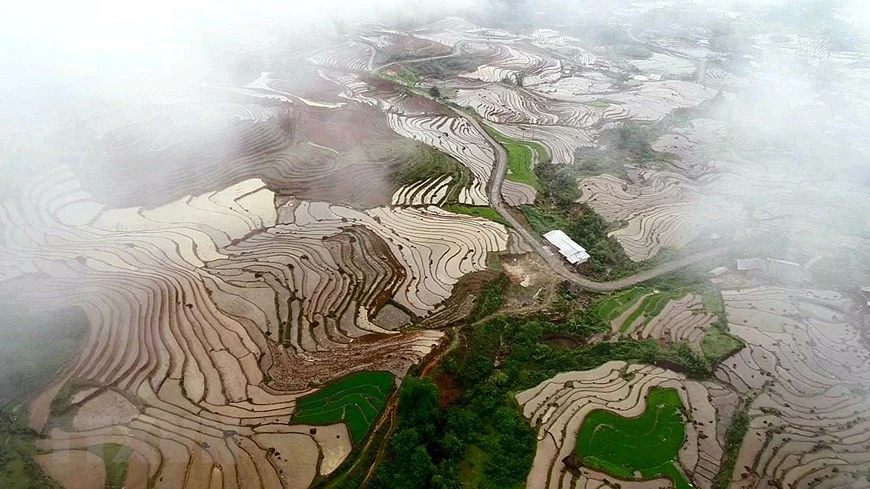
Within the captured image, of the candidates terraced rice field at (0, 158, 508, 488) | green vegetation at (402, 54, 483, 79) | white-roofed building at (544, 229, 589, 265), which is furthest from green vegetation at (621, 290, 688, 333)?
green vegetation at (402, 54, 483, 79)

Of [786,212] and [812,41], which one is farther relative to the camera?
[812,41]

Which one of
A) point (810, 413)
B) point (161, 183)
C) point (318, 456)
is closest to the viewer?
point (318, 456)

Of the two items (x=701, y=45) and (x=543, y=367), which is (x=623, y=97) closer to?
(x=701, y=45)

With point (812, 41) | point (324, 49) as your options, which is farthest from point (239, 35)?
point (812, 41)

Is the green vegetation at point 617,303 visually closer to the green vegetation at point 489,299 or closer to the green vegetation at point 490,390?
the green vegetation at point 490,390

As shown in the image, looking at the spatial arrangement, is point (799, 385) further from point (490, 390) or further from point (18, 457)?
point (18, 457)

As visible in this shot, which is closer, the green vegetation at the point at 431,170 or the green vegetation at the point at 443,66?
the green vegetation at the point at 431,170

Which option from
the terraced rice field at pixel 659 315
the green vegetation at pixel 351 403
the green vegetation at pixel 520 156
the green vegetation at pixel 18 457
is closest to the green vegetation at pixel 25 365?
the green vegetation at pixel 18 457
